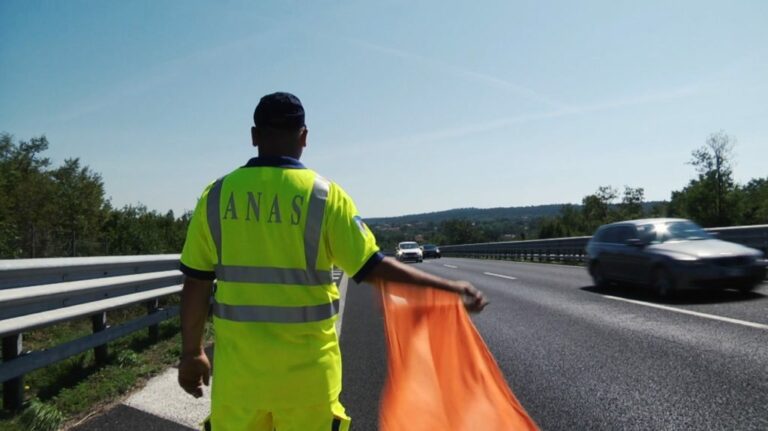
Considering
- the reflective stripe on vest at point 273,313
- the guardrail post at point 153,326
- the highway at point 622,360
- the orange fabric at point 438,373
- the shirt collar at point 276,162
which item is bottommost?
the highway at point 622,360

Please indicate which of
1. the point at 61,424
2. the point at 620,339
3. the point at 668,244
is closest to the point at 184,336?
the point at 61,424

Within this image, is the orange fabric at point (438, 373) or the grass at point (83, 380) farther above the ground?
the orange fabric at point (438, 373)

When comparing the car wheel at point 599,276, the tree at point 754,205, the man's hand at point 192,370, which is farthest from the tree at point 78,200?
the tree at point 754,205

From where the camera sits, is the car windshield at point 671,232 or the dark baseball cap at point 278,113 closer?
the dark baseball cap at point 278,113

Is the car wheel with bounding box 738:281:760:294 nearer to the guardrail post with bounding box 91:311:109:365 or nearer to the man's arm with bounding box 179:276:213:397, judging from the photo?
the guardrail post with bounding box 91:311:109:365

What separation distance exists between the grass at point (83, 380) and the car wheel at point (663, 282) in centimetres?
921

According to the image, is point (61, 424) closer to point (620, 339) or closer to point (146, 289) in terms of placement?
point (146, 289)

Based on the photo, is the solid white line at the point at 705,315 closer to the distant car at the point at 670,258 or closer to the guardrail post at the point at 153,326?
the distant car at the point at 670,258

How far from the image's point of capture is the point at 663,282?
1134 centimetres

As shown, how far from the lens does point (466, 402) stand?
2.54 metres

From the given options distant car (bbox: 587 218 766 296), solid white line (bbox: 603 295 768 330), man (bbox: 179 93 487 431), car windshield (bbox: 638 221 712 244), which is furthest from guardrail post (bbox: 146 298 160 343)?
car windshield (bbox: 638 221 712 244)

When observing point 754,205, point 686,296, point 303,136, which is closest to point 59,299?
point 303,136

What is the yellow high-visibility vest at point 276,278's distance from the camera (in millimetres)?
2029

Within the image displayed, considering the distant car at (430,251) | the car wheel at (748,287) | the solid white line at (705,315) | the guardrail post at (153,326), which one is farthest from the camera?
the distant car at (430,251)
